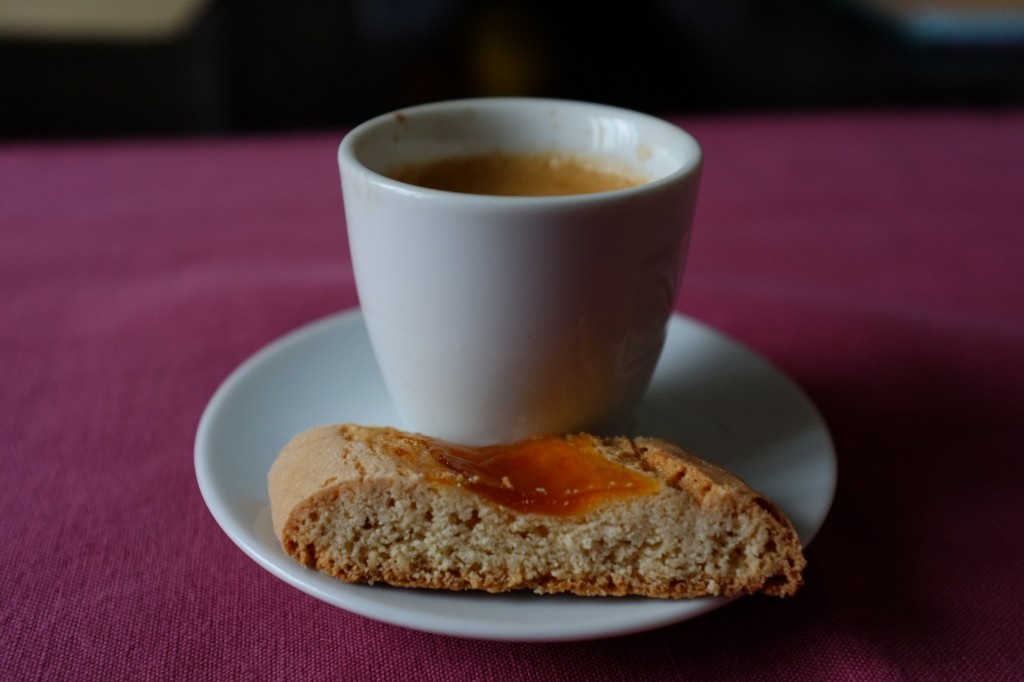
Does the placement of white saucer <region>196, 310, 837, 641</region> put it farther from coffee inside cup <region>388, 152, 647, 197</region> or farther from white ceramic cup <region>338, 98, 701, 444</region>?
coffee inside cup <region>388, 152, 647, 197</region>

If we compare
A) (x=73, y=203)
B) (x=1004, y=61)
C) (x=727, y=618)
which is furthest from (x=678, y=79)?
(x=727, y=618)

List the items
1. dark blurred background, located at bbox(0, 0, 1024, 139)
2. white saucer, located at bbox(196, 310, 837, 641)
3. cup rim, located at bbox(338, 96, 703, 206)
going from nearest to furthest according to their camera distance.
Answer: white saucer, located at bbox(196, 310, 837, 641)
cup rim, located at bbox(338, 96, 703, 206)
dark blurred background, located at bbox(0, 0, 1024, 139)

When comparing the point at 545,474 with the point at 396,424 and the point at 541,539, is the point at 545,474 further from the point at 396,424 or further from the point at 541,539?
the point at 396,424

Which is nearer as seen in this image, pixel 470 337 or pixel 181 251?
pixel 470 337

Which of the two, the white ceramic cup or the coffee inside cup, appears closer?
the white ceramic cup

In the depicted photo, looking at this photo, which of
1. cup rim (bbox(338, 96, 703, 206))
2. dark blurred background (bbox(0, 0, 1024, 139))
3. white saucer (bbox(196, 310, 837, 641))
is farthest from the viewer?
dark blurred background (bbox(0, 0, 1024, 139))

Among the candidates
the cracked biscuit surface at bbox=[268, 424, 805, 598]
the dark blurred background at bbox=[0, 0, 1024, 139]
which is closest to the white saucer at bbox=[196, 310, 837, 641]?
the cracked biscuit surface at bbox=[268, 424, 805, 598]

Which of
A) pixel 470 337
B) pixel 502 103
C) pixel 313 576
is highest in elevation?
pixel 502 103

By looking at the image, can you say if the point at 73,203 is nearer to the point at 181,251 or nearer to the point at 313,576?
the point at 181,251
